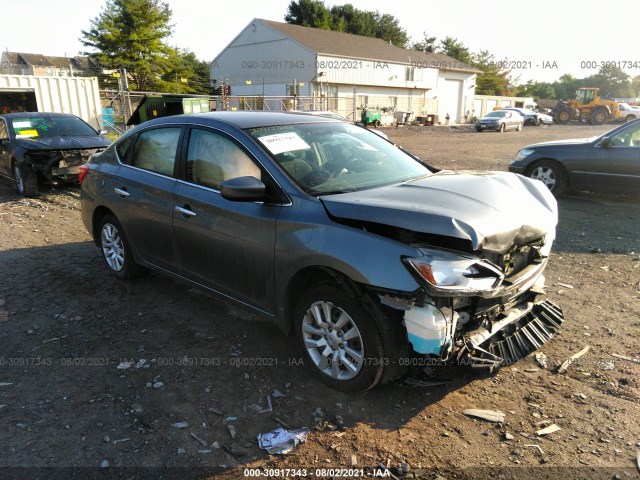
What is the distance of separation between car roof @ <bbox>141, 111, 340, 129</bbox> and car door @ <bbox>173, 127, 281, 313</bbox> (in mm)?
144

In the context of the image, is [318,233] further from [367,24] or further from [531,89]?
[531,89]

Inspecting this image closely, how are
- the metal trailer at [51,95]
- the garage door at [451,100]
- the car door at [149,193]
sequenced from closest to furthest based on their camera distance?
the car door at [149,193], the metal trailer at [51,95], the garage door at [451,100]

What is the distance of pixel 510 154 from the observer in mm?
17344

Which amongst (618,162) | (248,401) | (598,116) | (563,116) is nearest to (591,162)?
(618,162)

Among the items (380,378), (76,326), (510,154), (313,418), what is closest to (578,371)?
(380,378)

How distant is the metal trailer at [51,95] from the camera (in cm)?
1470

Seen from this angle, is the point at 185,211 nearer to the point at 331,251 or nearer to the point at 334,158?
the point at 334,158

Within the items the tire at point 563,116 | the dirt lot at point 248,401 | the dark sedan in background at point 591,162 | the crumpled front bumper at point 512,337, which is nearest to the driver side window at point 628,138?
the dark sedan in background at point 591,162

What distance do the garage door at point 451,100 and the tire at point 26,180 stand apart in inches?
1714

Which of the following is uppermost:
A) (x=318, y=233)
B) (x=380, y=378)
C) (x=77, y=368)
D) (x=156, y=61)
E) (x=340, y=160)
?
(x=156, y=61)

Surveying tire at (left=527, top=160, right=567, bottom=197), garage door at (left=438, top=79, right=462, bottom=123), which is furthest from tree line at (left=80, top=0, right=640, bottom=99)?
tire at (left=527, top=160, right=567, bottom=197)

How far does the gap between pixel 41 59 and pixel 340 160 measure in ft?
294

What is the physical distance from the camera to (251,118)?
3994mm

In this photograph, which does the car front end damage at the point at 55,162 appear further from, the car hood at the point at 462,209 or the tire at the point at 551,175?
the tire at the point at 551,175
